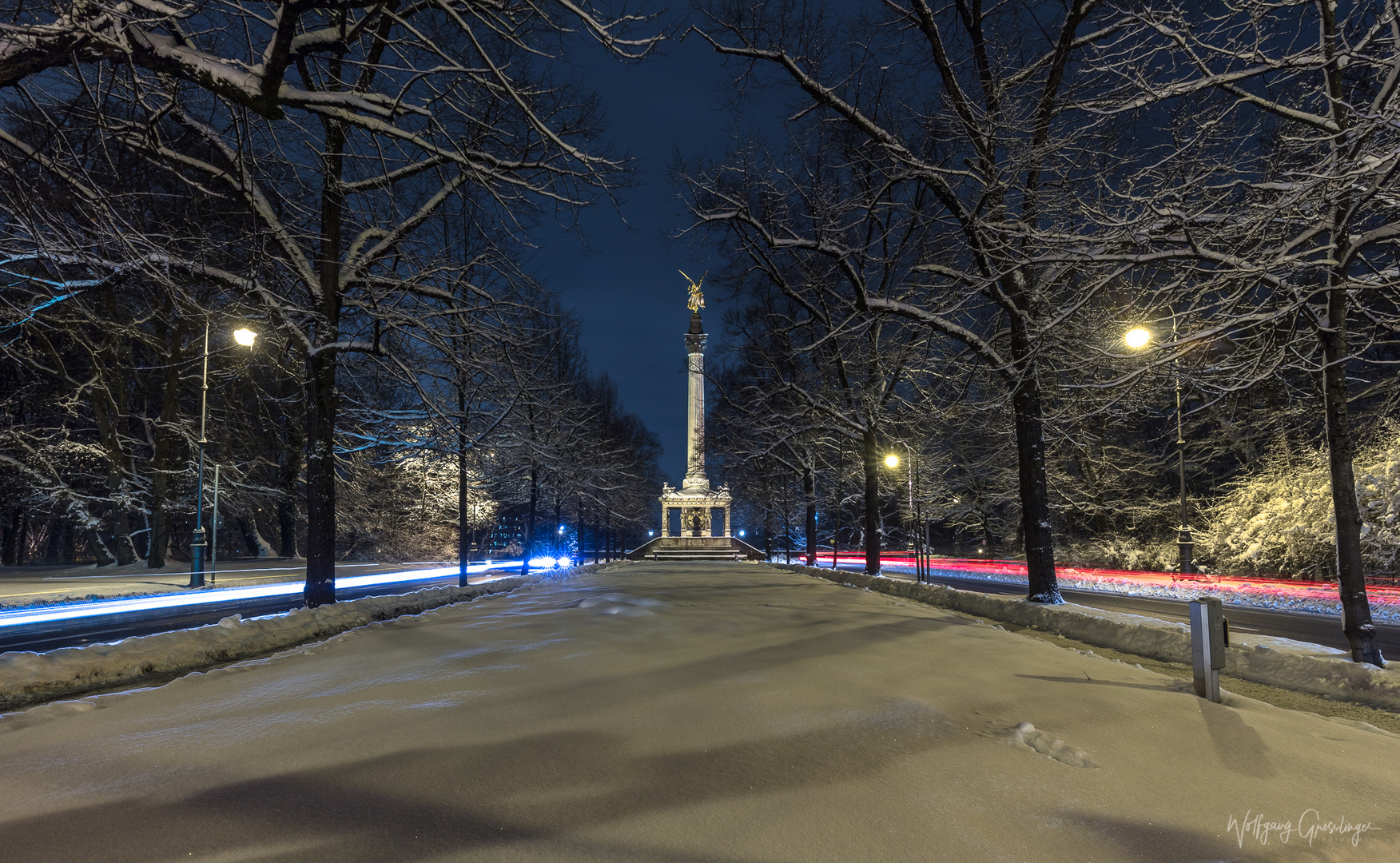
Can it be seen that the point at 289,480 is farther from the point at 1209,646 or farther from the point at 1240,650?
the point at 1209,646

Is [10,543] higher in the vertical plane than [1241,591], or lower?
higher

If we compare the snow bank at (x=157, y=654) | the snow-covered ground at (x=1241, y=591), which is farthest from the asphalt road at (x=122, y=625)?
the snow-covered ground at (x=1241, y=591)

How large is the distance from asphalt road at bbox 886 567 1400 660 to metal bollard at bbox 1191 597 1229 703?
12.5 feet

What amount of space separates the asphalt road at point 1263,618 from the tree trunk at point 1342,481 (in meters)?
1.17

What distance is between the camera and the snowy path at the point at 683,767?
2.88 m

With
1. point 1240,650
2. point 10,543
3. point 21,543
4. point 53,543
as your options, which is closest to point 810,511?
point 1240,650

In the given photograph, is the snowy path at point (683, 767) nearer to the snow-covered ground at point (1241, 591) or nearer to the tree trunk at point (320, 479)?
the tree trunk at point (320, 479)

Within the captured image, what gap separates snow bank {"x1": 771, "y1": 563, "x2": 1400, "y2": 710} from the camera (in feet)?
19.0

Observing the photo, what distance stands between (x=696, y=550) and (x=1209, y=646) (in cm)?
4036

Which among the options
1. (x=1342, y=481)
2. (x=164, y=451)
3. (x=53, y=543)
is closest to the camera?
(x=1342, y=481)

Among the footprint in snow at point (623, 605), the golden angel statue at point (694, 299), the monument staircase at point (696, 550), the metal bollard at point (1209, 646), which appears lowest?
the monument staircase at point (696, 550)

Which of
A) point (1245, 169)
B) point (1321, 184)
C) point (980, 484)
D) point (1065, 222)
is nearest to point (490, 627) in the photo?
point (1065, 222)

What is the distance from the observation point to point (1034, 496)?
11570 mm

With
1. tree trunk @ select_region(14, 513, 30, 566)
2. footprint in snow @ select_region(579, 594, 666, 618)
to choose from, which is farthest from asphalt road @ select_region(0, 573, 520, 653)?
tree trunk @ select_region(14, 513, 30, 566)
